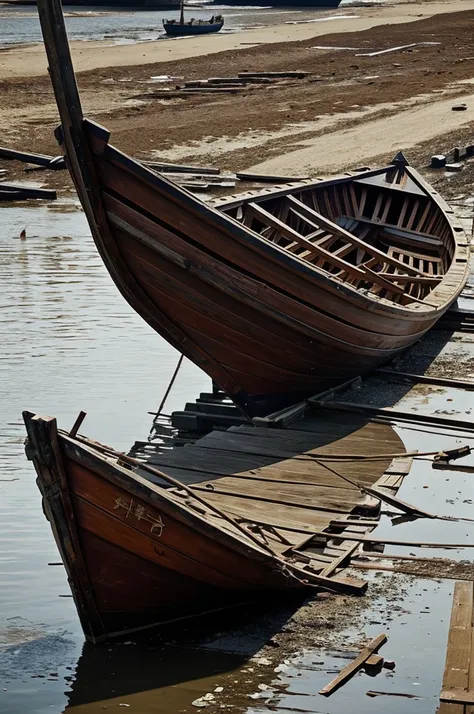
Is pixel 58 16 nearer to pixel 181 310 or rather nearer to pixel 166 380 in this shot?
pixel 181 310

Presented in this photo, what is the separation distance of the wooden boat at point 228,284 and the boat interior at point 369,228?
6cm

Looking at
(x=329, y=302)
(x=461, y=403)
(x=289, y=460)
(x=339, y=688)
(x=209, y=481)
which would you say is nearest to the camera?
(x=339, y=688)

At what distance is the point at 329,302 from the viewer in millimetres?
12570

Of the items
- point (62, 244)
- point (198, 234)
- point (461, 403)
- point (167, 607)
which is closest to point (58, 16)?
point (198, 234)

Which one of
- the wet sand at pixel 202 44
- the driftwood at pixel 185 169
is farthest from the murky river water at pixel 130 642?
the wet sand at pixel 202 44

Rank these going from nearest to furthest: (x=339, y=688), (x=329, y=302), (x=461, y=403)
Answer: (x=339, y=688)
(x=329, y=302)
(x=461, y=403)

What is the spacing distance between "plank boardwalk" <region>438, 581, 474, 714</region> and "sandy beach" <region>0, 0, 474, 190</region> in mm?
18697

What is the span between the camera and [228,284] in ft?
38.8

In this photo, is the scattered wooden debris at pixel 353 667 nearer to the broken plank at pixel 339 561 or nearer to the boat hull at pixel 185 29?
the broken plank at pixel 339 561

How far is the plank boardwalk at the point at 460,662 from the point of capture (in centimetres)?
732

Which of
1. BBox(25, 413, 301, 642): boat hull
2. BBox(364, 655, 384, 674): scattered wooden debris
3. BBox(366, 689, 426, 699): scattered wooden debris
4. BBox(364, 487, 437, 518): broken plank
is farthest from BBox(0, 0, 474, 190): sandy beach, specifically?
BBox(366, 689, 426, 699): scattered wooden debris

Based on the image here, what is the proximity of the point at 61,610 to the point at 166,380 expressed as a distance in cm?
598

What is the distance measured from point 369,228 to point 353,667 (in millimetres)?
11770

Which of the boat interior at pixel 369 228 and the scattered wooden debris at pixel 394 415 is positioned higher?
the boat interior at pixel 369 228
